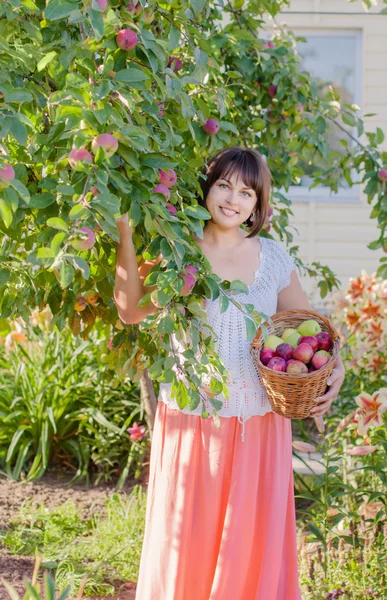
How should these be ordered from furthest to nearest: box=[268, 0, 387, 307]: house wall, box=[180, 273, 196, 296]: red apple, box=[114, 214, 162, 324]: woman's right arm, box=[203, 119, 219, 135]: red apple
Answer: box=[268, 0, 387, 307]: house wall
box=[203, 119, 219, 135]: red apple
box=[114, 214, 162, 324]: woman's right arm
box=[180, 273, 196, 296]: red apple

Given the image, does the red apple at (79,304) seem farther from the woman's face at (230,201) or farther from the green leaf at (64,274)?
the green leaf at (64,274)

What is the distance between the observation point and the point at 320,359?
1.87 meters

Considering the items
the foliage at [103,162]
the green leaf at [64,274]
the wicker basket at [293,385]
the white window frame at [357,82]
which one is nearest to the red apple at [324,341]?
the wicker basket at [293,385]

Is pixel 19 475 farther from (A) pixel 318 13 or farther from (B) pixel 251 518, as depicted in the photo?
(A) pixel 318 13

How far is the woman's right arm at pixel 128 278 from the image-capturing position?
5.58ft

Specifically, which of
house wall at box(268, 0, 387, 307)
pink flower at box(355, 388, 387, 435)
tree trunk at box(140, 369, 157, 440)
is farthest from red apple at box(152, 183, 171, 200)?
house wall at box(268, 0, 387, 307)

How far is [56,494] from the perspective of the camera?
3299 mm

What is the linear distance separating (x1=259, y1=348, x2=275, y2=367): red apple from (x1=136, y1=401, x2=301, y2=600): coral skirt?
0.20 metres

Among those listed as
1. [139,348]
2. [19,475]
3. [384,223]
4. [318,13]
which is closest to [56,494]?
[19,475]

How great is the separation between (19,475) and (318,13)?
12.4ft

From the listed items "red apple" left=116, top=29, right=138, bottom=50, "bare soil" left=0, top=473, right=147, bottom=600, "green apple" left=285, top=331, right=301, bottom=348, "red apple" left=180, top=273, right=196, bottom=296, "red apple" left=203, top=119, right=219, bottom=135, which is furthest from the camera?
"bare soil" left=0, top=473, right=147, bottom=600

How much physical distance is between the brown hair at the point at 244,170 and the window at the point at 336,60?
368cm

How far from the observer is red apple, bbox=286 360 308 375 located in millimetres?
1837

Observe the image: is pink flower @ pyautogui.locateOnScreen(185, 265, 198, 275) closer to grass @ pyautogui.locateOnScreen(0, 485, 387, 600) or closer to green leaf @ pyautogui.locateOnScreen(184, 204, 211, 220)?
green leaf @ pyautogui.locateOnScreen(184, 204, 211, 220)
